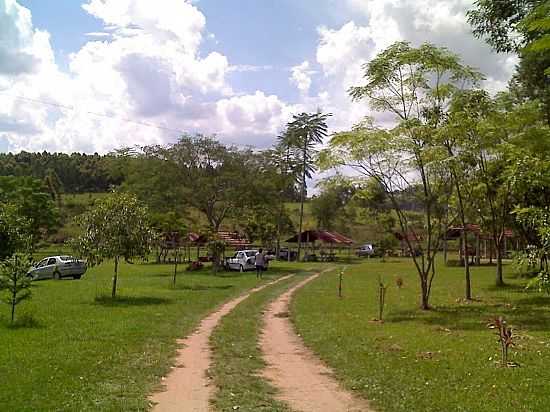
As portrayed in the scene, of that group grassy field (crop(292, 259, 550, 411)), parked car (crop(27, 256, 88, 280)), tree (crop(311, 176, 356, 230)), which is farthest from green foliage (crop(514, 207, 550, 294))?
tree (crop(311, 176, 356, 230))

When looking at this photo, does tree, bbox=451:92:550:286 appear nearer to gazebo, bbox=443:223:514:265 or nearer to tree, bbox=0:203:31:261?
gazebo, bbox=443:223:514:265

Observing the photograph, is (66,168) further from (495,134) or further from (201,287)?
(495,134)

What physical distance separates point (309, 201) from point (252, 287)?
59.0 meters

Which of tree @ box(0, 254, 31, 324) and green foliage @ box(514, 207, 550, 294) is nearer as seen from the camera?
green foliage @ box(514, 207, 550, 294)

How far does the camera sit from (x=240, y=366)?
37.1ft

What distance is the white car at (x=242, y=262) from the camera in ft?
146

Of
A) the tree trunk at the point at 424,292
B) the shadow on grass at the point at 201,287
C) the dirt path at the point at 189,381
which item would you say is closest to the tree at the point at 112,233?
the shadow on grass at the point at 201,287

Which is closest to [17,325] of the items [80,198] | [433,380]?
[433,380]

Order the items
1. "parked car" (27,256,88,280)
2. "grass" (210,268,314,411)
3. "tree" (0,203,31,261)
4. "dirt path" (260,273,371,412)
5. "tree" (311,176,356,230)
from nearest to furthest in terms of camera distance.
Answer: "grass" (210,268,314,411)
"dirt path" (260,273,371,412)
"tree" (0,203,31,261)
"parked car" (27,256,88,280)
"tree" (311,176,356,230)

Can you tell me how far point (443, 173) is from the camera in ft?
65.3

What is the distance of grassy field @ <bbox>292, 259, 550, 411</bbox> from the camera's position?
8914 mm

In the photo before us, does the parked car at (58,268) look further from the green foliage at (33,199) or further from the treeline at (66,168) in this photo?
the treeline at (66,168)

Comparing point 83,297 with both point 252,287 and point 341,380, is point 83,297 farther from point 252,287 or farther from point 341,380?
point 341,380

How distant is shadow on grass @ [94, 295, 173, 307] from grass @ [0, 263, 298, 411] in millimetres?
37
